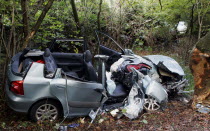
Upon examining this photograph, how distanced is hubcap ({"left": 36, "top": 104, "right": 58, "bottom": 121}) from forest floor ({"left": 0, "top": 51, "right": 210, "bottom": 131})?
13cm

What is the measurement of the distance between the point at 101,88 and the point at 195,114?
213 centimetres

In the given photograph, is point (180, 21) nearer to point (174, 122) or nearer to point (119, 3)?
point (119, 3)

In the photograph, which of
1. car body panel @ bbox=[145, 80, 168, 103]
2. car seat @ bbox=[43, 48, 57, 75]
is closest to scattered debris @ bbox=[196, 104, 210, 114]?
car body panel @ bbox=[145, 80, 168, 103]

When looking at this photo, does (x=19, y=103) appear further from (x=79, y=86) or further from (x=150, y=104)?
(x=150, y=104)

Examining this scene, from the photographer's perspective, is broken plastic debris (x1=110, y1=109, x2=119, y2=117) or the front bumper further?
broken plastic debris (x1=110, y1=109, x2=119, y2=117)

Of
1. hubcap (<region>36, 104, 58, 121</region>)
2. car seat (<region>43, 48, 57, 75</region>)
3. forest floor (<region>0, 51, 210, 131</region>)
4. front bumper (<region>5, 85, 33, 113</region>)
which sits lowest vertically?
forest floor (<region>0, 51, 210, 131</region>)

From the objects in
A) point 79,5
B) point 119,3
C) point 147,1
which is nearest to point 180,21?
point 147,1

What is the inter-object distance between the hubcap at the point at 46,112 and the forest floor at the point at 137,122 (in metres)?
0.13

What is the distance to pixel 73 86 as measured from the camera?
4.15m

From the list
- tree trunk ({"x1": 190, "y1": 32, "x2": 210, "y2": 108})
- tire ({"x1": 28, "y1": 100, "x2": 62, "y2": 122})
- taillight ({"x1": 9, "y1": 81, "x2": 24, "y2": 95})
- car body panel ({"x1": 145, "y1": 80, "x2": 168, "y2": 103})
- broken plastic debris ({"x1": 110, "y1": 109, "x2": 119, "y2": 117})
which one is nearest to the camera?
taillight ({"x1": 9, "y1": 81, "x2": 24, "y2": 95})

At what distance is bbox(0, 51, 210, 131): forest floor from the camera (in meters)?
3.90

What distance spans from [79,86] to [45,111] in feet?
2.80

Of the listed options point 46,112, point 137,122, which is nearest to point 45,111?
point 46,112

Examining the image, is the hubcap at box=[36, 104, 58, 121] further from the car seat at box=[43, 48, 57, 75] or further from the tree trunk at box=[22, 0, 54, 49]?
the tree trunk at box=[22, 0, 54, 49]
